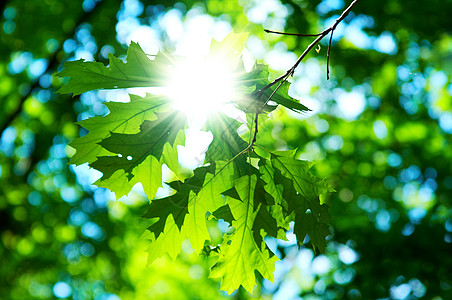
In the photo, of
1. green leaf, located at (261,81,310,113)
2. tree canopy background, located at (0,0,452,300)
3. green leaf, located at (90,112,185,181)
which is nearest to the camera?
green leaf, located at (90,112,185,181)

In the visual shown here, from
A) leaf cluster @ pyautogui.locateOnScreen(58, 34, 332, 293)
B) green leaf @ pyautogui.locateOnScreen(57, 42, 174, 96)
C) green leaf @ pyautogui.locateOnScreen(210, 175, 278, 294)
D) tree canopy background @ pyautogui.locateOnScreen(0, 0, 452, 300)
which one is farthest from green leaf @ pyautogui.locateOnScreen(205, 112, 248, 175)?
tree canopy background @ pyautogui.locateOnScreen(0, 0, 452, 300)

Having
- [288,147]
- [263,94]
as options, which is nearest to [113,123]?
[263,94]

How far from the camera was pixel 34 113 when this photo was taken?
28.3 ft

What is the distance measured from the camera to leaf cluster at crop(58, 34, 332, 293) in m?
1.21

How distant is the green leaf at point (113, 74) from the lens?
122 centimetres

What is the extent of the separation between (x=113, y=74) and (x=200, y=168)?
0.48 meters

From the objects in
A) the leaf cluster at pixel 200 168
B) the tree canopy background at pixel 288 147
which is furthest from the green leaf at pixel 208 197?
the tree canopy background at pixel 288 147

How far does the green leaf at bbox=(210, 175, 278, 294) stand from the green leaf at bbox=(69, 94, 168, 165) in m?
0.43

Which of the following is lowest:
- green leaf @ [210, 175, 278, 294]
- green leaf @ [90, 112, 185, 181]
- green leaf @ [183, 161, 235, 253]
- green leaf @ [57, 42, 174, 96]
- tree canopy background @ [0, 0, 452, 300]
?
tree canopy background @ [0, 0, 452, 300]

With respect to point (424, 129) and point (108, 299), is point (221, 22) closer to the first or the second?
point (424, 129)

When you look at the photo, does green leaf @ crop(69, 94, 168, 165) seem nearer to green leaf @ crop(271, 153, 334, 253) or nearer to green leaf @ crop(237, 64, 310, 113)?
green leaf @ crop(237, 64, 310, 113)

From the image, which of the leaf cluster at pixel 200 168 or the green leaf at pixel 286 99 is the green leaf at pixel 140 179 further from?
the green leaf at pixel 286 99

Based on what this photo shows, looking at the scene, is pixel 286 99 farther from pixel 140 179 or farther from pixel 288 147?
pixel 288 147

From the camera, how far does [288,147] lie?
7.41 meters
